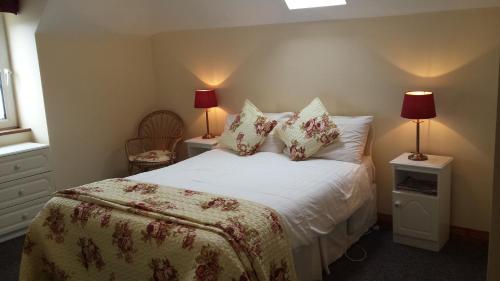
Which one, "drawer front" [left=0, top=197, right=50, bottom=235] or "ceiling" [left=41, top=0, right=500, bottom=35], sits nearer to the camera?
"ceiling" [left=41, top=0, right=500, bottom=35]

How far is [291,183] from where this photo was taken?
2887 millimetres

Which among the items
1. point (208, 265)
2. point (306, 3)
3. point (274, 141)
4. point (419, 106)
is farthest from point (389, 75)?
point (208, 265)

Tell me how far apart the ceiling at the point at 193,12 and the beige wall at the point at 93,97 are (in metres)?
0.19

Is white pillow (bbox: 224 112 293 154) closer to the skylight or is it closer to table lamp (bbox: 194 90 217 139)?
table lamp (bbox: 194 90 217 139)

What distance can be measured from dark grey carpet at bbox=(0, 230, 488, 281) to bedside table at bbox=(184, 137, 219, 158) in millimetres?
1678

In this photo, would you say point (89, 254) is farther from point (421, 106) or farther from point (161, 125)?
point (161, 125)

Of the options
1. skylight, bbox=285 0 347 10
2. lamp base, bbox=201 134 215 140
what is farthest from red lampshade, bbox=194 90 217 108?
skylight, bbox=285 0 347 10

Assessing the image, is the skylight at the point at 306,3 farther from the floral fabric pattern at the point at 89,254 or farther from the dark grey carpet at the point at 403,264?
the floral fabric pattern at the point at 89,254

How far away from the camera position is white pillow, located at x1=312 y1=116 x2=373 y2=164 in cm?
339

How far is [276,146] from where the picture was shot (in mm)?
3746

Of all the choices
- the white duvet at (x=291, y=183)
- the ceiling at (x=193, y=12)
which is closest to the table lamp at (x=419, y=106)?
the white duvet at (x=291, y=183)

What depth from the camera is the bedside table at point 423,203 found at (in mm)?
3096

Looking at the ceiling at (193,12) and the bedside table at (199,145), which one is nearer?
the ceiling at (193,12)

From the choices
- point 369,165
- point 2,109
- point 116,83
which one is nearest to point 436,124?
point 369,165
